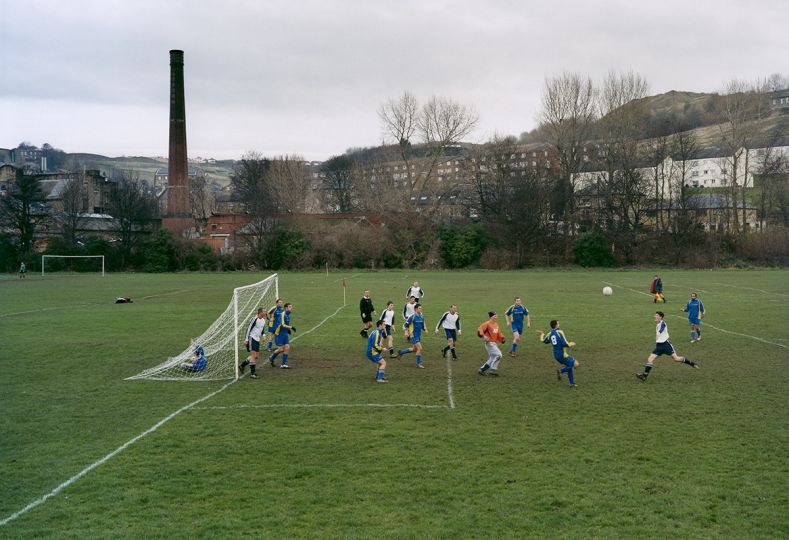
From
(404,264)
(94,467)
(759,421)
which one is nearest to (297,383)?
(94,467)

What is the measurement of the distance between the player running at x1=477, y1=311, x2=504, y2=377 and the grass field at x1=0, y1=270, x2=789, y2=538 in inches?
20.8

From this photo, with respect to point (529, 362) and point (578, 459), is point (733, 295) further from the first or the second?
point (578, 459)

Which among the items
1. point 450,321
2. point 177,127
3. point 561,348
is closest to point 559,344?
point 561,348

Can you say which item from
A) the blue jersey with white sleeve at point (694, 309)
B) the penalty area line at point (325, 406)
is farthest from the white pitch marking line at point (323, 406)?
the blue jersey with white sleeve at point (694, 309)

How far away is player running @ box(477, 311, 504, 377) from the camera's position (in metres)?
18.0

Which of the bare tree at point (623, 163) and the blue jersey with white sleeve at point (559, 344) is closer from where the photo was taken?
the blue jersey with white sleeve at point (559, 344)

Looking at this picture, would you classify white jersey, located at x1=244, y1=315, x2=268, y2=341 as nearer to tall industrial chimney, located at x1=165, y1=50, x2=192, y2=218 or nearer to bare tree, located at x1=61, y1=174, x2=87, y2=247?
tall industrial chimney, located at x1=165, y1=50, x2=192, y2=218

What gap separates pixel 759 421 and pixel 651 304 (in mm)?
24801

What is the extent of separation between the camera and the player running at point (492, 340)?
A: 18.0 meters

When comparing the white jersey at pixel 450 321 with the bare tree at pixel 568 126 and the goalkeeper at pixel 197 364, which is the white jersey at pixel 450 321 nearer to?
the goalkeeper at pixel 197 364

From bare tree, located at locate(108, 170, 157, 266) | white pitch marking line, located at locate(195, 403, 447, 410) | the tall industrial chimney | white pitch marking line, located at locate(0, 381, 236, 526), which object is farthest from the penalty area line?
bare tree, located at locate(108, 170, 157, 266)

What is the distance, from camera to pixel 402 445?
39.7ft

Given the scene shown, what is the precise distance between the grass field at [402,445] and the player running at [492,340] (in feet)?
1.73

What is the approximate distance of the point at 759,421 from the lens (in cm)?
1340
